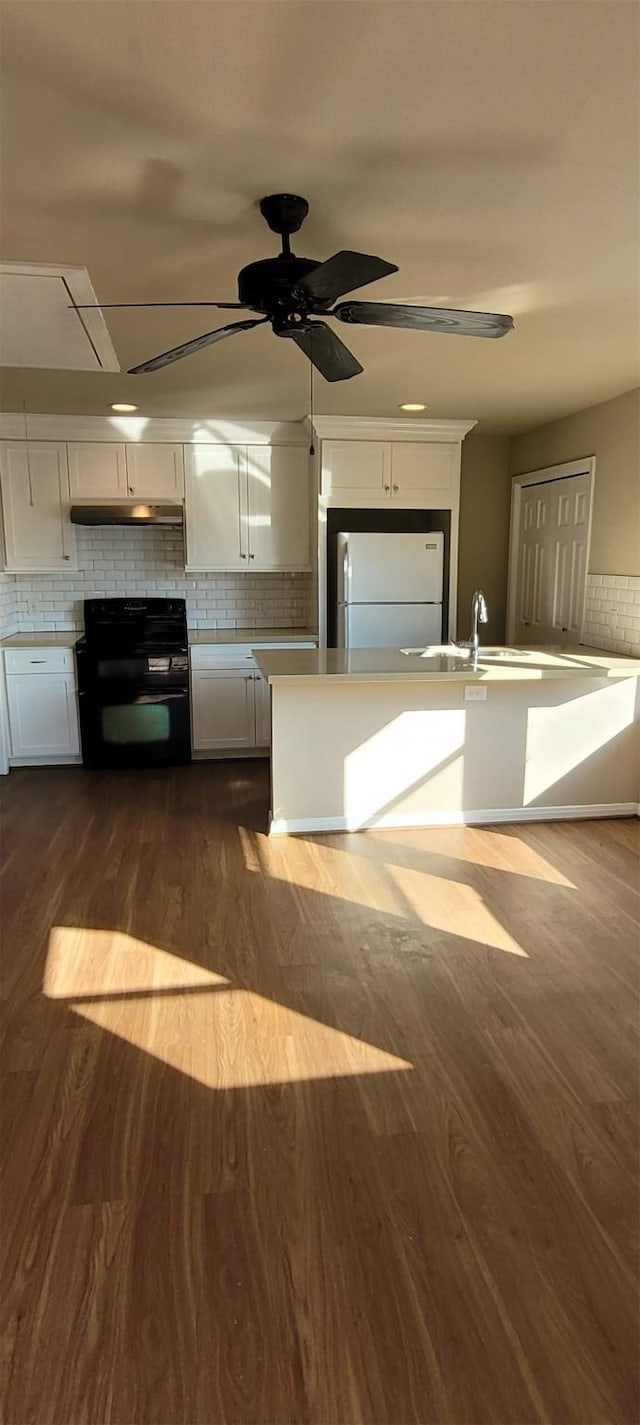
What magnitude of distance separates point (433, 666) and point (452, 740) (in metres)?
0.44

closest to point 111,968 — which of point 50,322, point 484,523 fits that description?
point 50,322

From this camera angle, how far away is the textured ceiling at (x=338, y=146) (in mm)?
1391

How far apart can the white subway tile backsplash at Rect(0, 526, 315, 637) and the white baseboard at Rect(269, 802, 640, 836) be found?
1.87 metres

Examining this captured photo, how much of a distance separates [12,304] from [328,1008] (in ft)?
8.22

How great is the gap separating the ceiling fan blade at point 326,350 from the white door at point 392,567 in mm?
2484

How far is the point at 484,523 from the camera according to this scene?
593cm

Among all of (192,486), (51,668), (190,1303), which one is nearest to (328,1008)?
(190,1303)

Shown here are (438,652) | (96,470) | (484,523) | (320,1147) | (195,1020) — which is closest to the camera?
(320,1147)

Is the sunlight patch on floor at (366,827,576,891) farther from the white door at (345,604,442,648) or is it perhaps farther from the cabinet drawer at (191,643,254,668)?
the cabinet drawer at (191,643,254,668)

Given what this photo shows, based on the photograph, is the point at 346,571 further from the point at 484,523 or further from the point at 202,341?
the point at 202,341

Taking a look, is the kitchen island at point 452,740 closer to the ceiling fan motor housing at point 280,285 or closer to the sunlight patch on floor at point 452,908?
the sunlight patch on floor at point 452,908

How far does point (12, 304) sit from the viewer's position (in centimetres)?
264

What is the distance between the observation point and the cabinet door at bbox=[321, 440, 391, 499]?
16.9 ft

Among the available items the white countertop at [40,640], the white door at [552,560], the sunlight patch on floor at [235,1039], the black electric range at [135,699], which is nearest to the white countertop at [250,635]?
the black electric range at [135,699]
